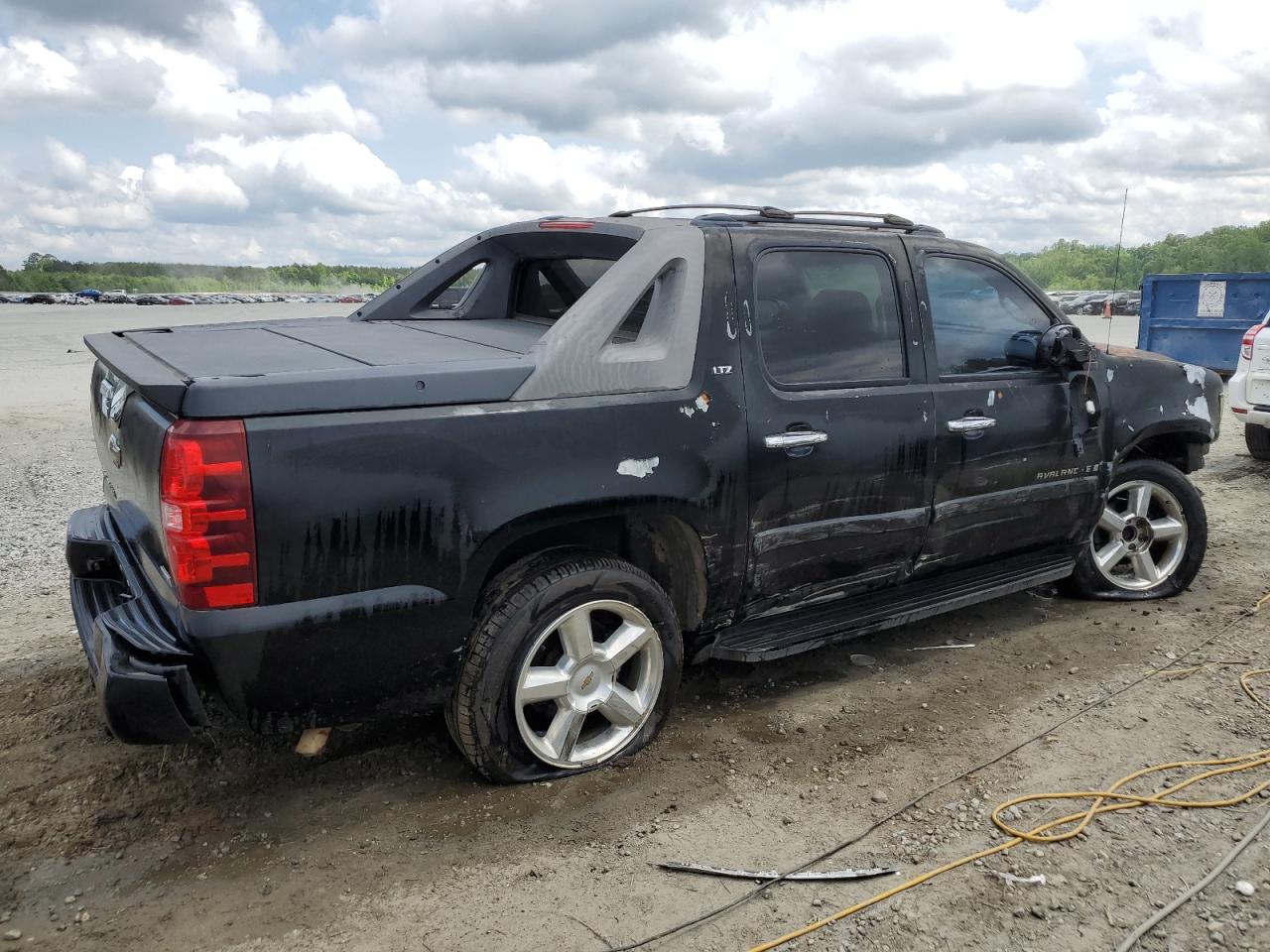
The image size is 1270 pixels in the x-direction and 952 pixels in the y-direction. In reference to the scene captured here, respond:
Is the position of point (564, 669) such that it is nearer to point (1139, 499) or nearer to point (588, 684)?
point (588, 684)

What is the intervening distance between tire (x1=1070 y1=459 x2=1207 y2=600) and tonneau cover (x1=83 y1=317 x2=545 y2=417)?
10.2ft

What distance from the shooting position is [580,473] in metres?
3.05

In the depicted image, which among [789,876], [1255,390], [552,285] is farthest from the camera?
[1255,390]

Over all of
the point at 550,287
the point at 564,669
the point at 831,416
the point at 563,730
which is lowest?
the point at 563,730

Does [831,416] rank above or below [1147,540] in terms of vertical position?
above

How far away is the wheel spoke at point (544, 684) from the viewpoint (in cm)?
309

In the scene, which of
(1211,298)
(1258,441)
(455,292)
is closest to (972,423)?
(455,292)

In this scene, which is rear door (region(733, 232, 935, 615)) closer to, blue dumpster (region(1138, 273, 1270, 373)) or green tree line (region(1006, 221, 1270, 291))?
green tree line (region(1006, 221, 1270, 291))

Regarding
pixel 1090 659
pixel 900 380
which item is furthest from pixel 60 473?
pixel 1090 659

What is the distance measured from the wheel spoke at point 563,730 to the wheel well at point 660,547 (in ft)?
1.76

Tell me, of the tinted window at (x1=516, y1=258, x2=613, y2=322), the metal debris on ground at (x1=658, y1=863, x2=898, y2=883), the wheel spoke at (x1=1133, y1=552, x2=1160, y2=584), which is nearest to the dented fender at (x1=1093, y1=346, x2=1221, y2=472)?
the wheel spoke at (x1=1133, y1=552, x2=1160, y2=584)

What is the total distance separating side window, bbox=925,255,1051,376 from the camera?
405cm

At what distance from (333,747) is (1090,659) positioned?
10.5 ft

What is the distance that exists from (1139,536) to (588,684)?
3.29 m
